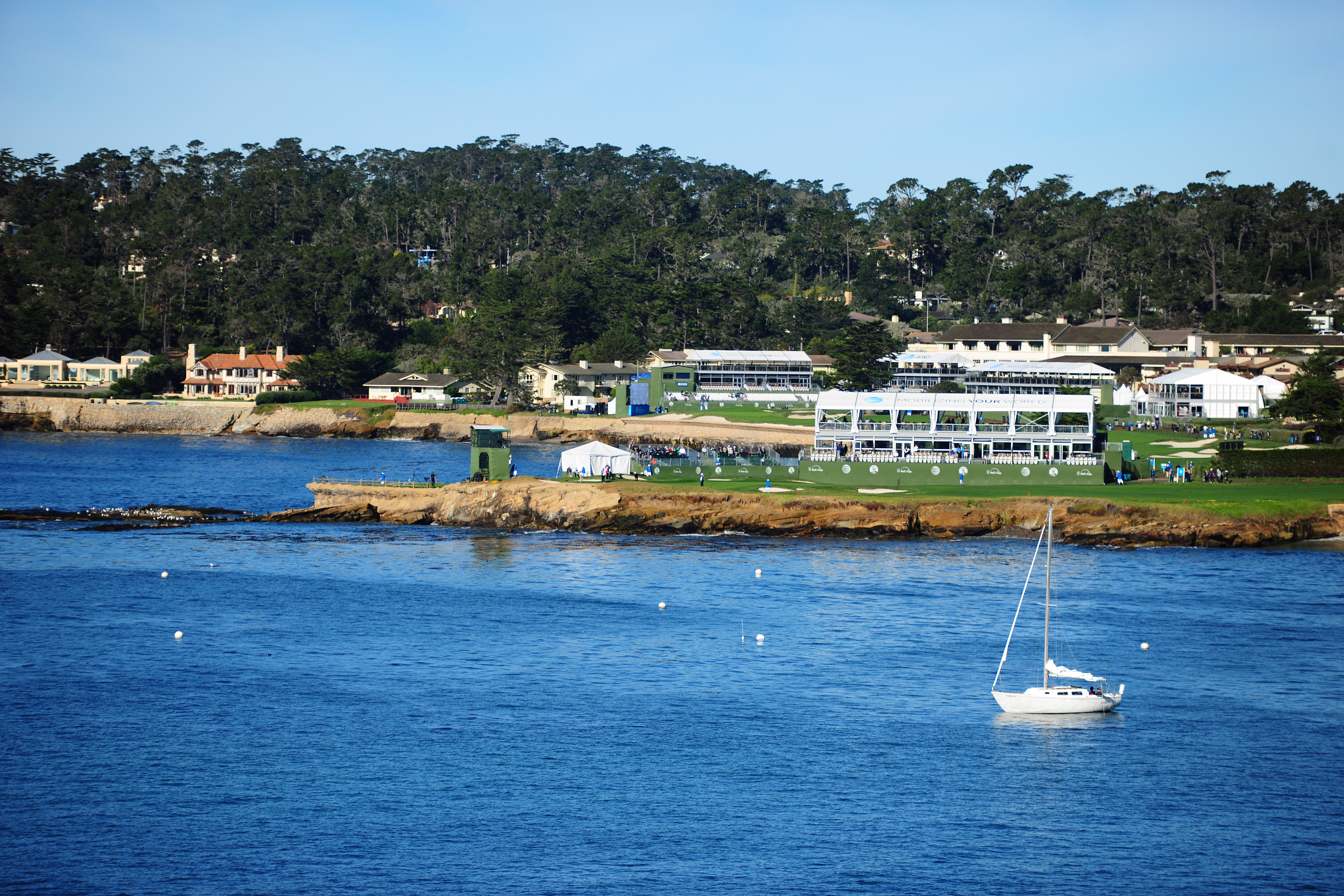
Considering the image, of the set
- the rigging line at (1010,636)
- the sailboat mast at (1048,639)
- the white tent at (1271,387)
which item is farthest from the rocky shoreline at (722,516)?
the white tent at (1271,387)

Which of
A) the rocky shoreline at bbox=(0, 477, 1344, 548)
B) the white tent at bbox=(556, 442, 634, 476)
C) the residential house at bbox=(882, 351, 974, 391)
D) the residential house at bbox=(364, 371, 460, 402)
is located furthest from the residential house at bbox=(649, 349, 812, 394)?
the rocky shoreline at bbox=(0, 477, 1344, 548)

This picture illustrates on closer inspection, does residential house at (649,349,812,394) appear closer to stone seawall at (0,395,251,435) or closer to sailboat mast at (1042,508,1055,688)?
stone seawall at (0,395,251,435)

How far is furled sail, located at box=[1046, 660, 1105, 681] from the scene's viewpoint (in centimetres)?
4356

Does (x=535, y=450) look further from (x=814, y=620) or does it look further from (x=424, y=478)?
(x=814, y=620)

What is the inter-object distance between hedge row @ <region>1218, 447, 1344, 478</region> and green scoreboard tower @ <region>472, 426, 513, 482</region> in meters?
47.9

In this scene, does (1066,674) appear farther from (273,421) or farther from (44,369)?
(44,369)

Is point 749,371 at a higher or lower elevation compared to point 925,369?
lower

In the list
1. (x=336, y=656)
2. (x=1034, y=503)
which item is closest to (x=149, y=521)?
(x=336, y=656)

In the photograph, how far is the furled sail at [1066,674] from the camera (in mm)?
43562

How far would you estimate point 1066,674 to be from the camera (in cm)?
4359

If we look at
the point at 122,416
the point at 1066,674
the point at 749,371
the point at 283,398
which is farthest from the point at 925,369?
the point at 1066,674

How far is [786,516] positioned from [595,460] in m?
14.4

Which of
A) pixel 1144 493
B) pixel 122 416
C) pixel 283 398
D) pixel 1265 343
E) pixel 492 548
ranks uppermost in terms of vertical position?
pixel 1265 343

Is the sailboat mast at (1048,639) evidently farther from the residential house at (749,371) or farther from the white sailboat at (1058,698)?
the residential house at (749,371)
